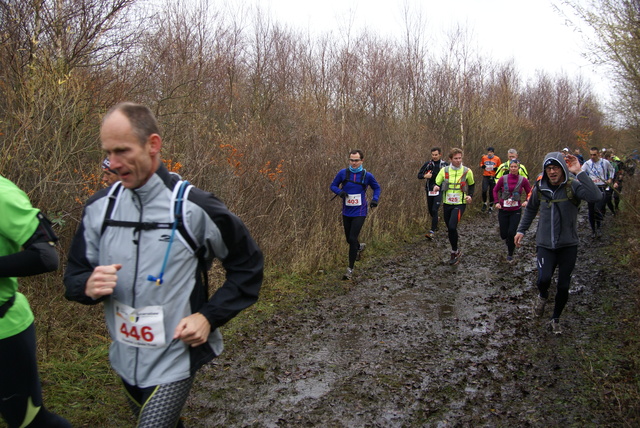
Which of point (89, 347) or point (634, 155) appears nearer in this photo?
point (89, 347)

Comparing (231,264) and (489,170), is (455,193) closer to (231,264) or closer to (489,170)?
(489,170)

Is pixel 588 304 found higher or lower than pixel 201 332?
lower

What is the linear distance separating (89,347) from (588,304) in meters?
6.61

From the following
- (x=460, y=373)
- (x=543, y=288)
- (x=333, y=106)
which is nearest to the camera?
(x=460, y=373)

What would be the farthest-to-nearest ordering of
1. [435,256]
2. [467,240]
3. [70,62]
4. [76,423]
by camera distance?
[467,240], [435,256], [70,62], [76,423]

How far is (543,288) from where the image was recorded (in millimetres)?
6230

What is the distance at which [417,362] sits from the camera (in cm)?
512

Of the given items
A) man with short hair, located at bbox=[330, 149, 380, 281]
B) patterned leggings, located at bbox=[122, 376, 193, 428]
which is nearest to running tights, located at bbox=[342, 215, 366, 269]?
man with short hair, located at bbox=[330, 149, 380, 281]

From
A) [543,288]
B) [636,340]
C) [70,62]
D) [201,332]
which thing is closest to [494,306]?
[543,288]

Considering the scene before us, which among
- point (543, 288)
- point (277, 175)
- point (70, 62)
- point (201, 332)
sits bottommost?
point (543, 288)

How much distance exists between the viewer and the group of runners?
5816 millimetres

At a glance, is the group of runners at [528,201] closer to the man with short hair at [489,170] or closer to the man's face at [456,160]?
the man's face at [456,160]

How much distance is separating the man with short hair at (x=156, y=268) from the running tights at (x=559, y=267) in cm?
488

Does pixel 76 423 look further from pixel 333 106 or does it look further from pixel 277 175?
pixel 333 106
